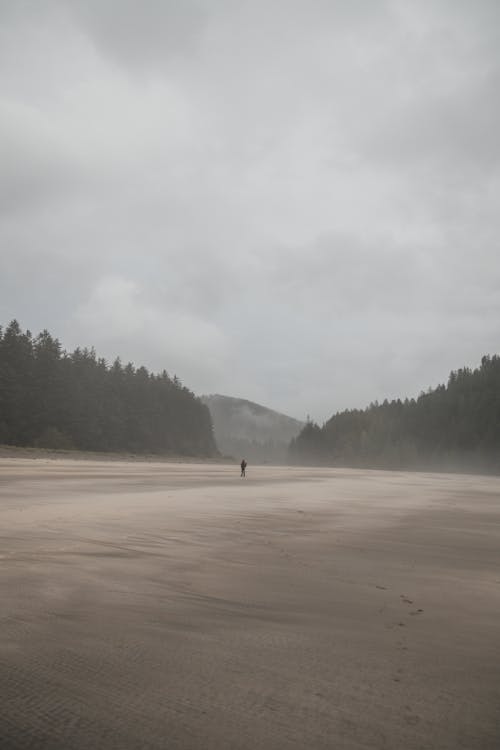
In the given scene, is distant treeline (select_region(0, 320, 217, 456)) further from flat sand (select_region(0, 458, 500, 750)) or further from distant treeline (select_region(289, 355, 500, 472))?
flat sand (select_region(0, 458, 500, 750))

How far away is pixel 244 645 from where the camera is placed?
316cm

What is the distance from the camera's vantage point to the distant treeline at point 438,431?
363 feet

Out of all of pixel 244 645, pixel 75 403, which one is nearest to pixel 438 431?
pixel 75 403

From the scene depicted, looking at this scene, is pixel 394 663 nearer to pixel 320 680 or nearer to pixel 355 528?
pixel 320 680

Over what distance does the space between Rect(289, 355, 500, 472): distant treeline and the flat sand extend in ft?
358

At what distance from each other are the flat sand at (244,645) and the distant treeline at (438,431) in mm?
109204

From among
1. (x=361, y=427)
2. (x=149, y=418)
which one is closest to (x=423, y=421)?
(x=361, y=427)

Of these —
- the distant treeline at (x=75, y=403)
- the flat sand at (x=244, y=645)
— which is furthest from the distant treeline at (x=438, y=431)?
the flat sand at (x=244, y=645)

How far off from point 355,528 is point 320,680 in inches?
272

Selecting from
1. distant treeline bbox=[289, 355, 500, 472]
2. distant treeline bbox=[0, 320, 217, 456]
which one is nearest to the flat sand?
distant treeline bbox=[0, 320, 217, 456]

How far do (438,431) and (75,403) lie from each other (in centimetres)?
9465

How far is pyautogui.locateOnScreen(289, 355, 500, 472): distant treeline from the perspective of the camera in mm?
110688

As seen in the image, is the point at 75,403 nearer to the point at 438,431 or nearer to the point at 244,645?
the point at 244,645

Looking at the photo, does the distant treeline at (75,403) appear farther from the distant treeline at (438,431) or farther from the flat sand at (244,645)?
the flat sand at (244,645)
